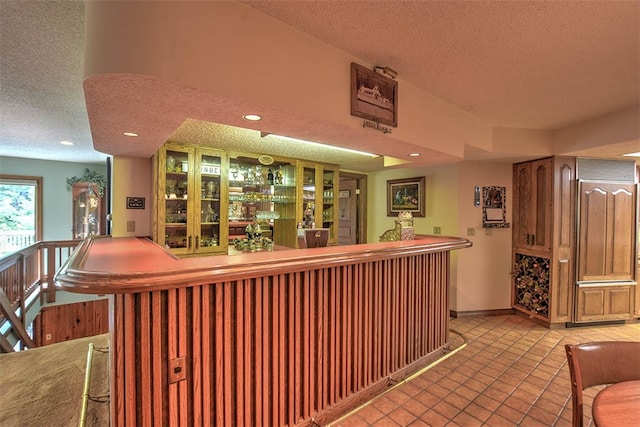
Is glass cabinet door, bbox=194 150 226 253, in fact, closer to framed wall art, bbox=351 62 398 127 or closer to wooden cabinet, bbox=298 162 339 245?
wooden cabinet, bbox=298 162 339 245

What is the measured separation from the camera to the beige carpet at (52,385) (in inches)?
67.6

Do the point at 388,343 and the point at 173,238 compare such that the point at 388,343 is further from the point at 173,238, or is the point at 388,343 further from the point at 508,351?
the point at 173,238

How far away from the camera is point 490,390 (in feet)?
7.50

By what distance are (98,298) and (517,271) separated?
6.26 meters

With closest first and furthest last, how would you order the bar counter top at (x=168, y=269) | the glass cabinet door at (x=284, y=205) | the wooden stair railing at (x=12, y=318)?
the bar counter top at (x=168, y=269), the wooden stair railing at (x=12, y=318), the glass cabinet door at (x=284, y=205)

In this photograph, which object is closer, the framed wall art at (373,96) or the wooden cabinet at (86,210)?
the framed wall art at (373,96)

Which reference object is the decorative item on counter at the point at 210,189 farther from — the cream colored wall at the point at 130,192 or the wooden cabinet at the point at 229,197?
the cream colored wall at the point at 130,192

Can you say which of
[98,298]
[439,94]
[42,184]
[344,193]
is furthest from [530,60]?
[42,184]

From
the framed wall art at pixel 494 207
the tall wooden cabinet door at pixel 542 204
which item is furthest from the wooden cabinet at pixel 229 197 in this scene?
the tall wooden cabinet door at pixel 542 204

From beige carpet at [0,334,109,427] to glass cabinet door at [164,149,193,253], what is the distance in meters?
1.09

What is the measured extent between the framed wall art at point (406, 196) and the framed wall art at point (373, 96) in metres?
2.42

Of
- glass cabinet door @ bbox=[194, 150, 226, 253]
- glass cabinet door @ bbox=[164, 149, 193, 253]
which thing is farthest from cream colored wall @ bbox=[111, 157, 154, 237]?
glass cabinet door @ bbox=[194, 150, 226, 253]

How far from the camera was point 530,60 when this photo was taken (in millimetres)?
1899

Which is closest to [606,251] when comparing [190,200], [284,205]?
[284,205]
